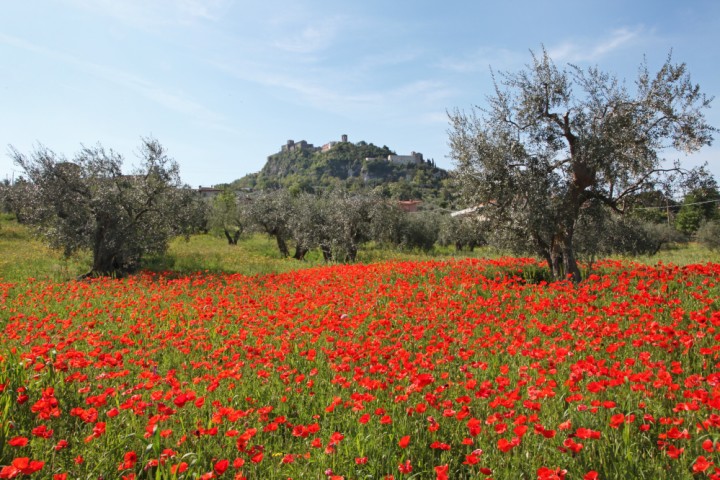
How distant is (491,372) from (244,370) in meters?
2.92

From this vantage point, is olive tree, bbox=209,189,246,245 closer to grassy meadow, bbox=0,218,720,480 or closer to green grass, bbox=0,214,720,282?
green grass, bbox=0,214,720,282

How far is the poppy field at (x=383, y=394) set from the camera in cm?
311

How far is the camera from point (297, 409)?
4488mm

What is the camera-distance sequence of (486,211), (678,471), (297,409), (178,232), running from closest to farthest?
1. (678,471)
2. (297,409)
3. (486,211)
4. (178,232)

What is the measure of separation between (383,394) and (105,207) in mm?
16892

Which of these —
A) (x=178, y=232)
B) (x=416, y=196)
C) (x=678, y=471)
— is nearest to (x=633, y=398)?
(x=678, y=471)

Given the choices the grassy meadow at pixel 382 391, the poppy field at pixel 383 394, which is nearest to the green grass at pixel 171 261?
the grassy meadow at pixel 382 391

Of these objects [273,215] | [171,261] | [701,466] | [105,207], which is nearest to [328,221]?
[273,215]

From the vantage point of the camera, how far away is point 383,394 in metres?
4.46

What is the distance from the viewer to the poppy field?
3.11m

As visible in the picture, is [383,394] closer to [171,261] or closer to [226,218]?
[171,261]

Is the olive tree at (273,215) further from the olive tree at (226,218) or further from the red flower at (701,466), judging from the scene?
the red flower at (701,466)

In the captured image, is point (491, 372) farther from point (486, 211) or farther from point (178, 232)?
point (178, 232)

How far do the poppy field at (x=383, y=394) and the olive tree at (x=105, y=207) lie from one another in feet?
30.6
